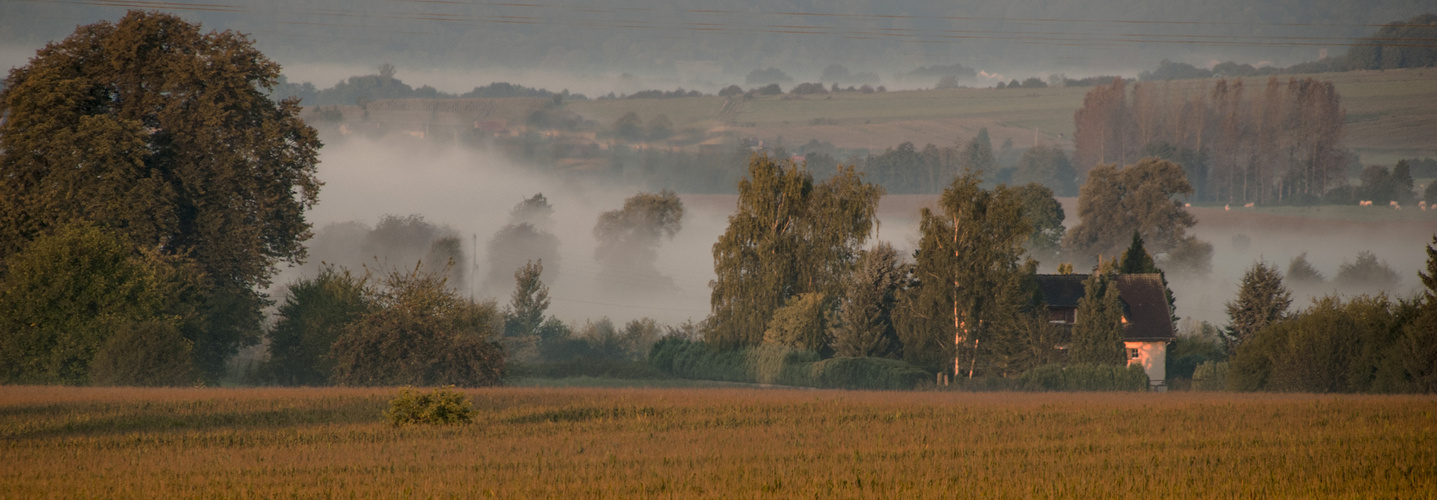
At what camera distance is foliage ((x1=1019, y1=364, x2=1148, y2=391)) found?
5003cm

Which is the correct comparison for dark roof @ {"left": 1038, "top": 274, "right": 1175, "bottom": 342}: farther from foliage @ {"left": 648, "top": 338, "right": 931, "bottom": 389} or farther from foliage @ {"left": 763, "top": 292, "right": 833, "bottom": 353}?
foliage @ {"left": 763, "top": 292, "right": 833, "bottom": 353}

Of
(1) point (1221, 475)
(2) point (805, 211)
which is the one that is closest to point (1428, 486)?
(1) point (1221, 475)

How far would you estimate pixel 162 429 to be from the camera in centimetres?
2697

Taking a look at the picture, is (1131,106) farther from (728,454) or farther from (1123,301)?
(728,454)

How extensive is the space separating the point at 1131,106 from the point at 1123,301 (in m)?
95.4

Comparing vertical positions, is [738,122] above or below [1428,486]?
above

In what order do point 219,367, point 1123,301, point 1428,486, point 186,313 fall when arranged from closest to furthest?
point 1428,486, point 186,313, point 219,367, point 1123,301

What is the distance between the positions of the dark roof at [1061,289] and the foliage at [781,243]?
9506mm

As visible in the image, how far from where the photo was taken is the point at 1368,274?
11719cm

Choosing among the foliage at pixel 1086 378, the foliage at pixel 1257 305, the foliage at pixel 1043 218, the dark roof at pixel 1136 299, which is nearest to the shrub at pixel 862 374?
the foliage at pixel 1086 378

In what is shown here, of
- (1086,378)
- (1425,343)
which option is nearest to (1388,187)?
(1086,378)

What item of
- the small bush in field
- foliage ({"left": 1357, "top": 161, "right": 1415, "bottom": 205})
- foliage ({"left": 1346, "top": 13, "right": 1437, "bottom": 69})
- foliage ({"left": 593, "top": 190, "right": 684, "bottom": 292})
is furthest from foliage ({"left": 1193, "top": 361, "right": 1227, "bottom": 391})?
foliage ({"left": 1346, "top": 13, "right": 1437, "bottom": 69})

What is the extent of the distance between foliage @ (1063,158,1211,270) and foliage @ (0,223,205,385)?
81.5 metres

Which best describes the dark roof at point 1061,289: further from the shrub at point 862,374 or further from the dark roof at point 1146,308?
the shrub at point 862,374
